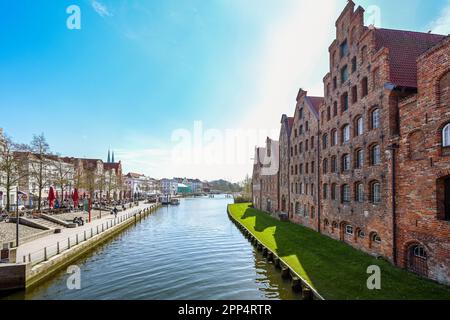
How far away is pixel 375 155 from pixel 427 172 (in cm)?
462

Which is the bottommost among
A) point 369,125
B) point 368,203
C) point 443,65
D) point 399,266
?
point 399,266

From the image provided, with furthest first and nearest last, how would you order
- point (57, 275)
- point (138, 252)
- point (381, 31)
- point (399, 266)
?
point (138, 252) → point (381, 31) → point (57, 275) → point (399, 266)

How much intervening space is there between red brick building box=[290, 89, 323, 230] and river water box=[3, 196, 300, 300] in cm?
804

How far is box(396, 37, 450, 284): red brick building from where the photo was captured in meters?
11.4

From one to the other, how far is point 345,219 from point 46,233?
89.8 ft

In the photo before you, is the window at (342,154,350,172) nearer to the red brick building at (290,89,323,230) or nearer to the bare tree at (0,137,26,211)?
the red brick building at (290,89,323,230)

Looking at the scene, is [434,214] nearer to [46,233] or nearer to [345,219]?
[345,219]

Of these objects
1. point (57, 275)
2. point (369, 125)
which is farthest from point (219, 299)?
point (369, 125)

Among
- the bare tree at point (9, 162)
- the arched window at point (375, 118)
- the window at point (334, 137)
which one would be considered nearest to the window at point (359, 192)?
the arched window at point (375, 118)

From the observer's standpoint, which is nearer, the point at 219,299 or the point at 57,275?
the point at 219,299

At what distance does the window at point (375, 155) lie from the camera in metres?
16.3

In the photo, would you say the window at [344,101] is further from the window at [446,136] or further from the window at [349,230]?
the window at [446,136]

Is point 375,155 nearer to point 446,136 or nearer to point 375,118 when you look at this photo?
point 375,118

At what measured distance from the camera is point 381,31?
18438mm
